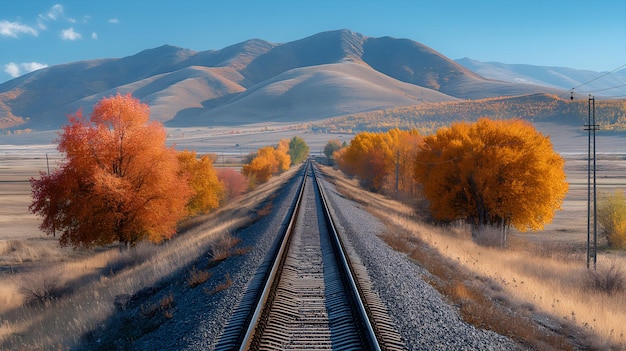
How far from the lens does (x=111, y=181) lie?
2388 centimetres

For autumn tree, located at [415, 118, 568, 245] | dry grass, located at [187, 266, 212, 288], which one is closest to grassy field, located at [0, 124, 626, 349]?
dry grass, located at [187, 266, 212, 288]

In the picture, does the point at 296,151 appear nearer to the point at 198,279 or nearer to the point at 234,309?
the point at 198,279

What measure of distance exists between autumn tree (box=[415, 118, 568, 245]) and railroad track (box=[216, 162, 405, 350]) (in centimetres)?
2684

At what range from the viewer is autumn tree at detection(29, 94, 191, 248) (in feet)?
79.3

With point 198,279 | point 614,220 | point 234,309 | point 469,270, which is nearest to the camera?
point 234,309

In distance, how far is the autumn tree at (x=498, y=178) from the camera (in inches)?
1405

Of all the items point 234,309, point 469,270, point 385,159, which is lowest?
point 469,270

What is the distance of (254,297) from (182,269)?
683 centimetres

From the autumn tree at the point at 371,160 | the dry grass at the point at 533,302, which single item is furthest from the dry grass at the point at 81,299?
the autumn tree at the point at 371,160

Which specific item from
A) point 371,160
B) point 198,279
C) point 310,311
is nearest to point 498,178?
point 198,279

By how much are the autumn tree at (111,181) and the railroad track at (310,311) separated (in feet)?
48.6

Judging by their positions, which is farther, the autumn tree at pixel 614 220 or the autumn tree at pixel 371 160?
the autumn tree at pixel 371 160

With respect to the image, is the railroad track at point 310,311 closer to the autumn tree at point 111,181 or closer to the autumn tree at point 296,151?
the autumn tree at point 111,181

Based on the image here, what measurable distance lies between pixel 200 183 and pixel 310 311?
143 ft
